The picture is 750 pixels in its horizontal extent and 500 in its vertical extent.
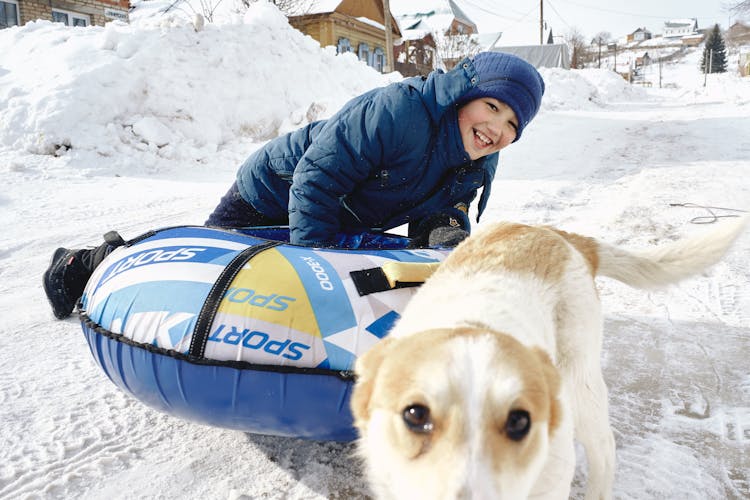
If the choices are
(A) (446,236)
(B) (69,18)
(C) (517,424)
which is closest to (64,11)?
(B) (69,18)

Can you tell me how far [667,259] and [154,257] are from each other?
2.42m

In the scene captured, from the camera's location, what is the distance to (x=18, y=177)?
762 cm

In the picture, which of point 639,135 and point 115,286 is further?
point 639,135

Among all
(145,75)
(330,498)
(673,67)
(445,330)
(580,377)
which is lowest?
(330,498)

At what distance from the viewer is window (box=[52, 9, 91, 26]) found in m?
20.4

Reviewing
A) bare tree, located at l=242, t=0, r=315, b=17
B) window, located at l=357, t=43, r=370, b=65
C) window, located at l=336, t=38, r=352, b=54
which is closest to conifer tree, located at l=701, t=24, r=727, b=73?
window, located at l=357, t=43, r=370, b=65

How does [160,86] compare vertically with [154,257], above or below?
above

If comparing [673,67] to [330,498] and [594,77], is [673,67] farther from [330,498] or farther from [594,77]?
[330,498]

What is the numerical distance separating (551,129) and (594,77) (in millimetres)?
20224

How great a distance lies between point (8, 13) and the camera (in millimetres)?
18938

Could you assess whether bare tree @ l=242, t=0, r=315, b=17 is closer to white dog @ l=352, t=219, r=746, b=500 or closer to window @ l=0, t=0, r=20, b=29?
window @ l=0, t=0, r=20, b=29

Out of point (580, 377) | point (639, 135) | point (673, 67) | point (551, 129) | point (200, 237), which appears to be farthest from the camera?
point (673, 67)

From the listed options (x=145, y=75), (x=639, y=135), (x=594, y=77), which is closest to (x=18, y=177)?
(x=145, y=75)

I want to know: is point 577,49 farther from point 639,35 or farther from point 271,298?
point 639,35
